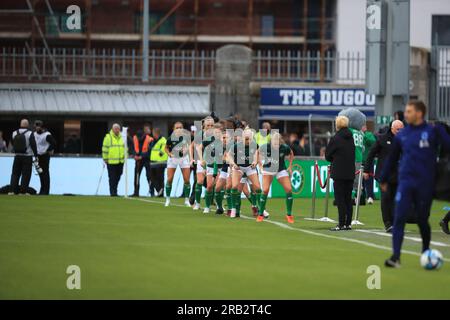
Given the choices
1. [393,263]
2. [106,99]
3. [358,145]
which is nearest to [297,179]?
[358,145]

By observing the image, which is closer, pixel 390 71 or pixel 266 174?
pixel 266 174

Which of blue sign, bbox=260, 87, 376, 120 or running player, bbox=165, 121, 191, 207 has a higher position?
blue sign, bbox=260, 87, 376, 120

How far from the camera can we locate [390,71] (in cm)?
3331

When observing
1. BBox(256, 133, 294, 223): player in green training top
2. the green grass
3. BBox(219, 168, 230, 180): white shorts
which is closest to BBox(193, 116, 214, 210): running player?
BBox(219, 168, 230, 180): white shorts

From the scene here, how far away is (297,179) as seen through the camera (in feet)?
117

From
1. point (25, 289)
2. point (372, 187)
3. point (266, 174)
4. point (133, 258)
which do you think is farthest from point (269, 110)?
point (25, 289)

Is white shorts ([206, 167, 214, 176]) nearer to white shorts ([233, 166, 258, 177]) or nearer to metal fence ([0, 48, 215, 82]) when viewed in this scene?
white shorts ([233, 166, 258, 177])

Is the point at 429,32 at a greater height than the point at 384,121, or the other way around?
the point at 429,32

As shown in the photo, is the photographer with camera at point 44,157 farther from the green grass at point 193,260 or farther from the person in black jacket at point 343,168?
the person in black jacket at point 343,168

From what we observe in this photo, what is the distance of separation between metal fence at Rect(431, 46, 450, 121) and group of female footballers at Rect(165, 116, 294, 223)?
13336 millimetres

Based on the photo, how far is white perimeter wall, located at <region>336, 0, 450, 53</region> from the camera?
6050 centimetres

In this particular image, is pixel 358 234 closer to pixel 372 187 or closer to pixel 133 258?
pixel 133 258

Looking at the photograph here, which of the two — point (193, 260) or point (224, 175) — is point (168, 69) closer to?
point (224, 175)

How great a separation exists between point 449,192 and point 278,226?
786cm
